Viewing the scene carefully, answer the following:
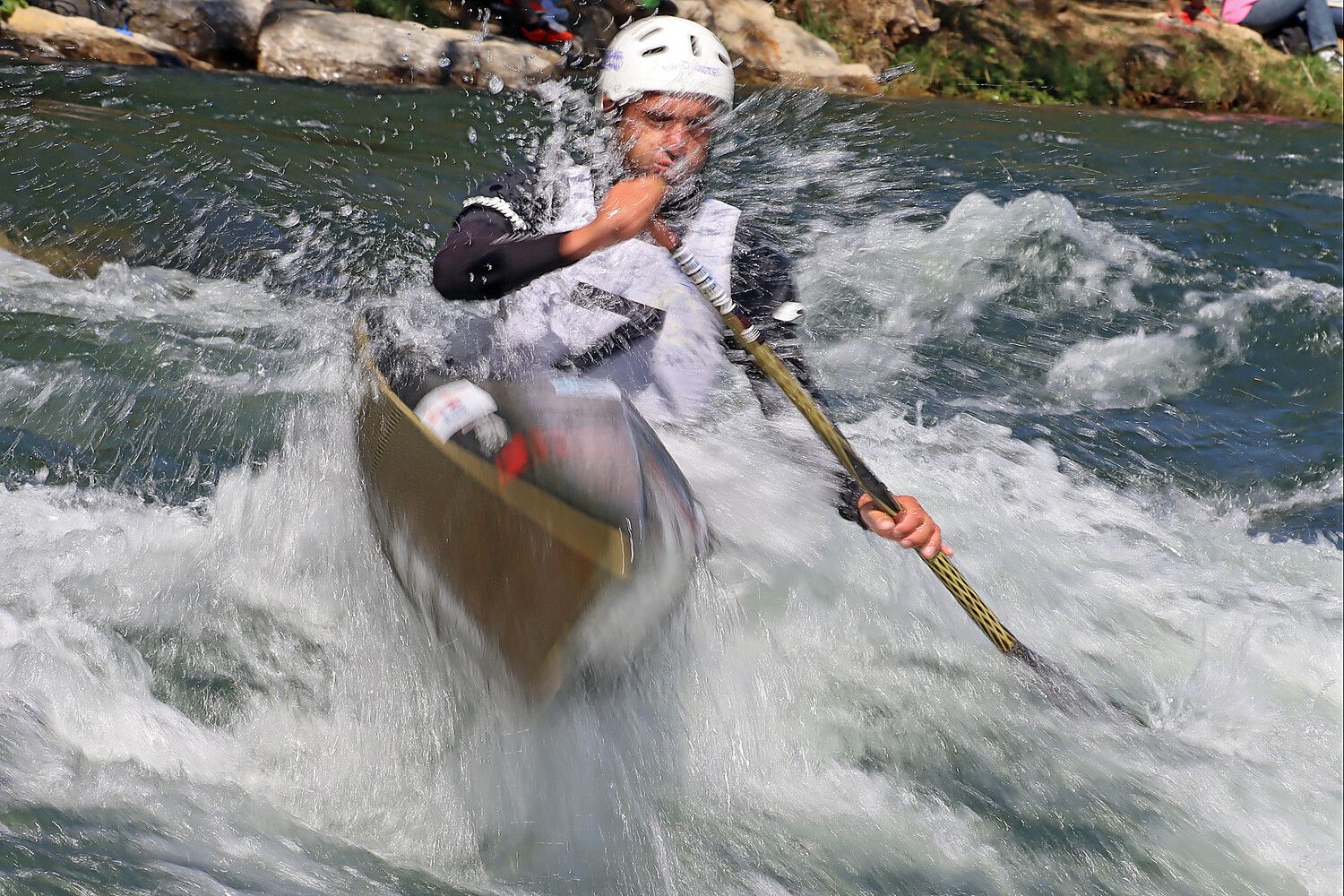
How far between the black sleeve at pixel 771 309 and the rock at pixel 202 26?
274 inches

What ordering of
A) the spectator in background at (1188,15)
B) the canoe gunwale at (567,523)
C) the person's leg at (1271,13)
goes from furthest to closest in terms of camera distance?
the spectator in background at (1188,15) < the person's leg at (1271,13) < the canoe gunwale at (567,523)

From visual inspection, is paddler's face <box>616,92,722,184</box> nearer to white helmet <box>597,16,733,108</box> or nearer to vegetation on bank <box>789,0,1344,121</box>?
white helmet <box>597,16,733,108</box>

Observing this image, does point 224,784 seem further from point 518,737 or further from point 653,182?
point 653,182

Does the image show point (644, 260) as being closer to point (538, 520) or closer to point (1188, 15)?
point (538, 520)

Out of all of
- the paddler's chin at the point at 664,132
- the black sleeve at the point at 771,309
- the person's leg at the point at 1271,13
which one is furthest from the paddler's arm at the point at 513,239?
the person's leg at the point at 1271,13

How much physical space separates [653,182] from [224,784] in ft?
4.85

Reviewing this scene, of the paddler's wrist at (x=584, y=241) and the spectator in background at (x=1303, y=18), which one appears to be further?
the spectator in background at (x=1303, y=18)

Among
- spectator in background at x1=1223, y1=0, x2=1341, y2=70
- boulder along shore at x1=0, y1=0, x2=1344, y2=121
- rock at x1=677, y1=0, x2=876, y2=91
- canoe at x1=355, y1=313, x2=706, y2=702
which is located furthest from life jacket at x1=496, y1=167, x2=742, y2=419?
spectator in background at x1=1223, y1=0, x2=1341, y2=70

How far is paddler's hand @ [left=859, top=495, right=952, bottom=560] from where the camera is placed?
2.72 metres

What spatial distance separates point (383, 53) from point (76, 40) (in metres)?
2.06

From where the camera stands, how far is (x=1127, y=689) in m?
3.26

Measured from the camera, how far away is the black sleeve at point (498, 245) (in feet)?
8.07

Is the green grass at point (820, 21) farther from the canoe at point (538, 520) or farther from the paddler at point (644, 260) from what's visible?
the canoe at point (538, 520)

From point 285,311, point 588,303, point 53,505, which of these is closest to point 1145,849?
point 588,303
